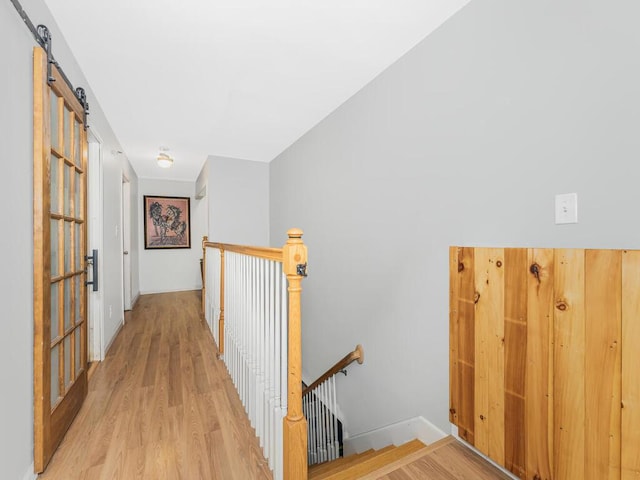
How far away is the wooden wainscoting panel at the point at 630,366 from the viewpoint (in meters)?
0.85

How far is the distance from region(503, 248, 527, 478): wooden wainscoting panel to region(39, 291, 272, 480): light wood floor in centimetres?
110

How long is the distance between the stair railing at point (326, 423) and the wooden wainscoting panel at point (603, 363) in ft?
5.62

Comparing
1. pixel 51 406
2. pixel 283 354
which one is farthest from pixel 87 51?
pixel 283 354

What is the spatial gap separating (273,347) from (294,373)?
21cm

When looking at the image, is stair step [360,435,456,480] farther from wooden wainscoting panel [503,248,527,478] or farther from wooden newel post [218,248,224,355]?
wooden newel post [218,248,224,355]

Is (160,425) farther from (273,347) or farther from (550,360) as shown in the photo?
(550,360)

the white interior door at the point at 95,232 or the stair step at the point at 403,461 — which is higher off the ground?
the white interior door at the point at 95,232

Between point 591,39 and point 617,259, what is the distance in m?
0.84

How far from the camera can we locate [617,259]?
2.95 ft

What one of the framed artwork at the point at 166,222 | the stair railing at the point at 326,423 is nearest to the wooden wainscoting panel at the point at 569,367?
the stair railing at the point at 326,423

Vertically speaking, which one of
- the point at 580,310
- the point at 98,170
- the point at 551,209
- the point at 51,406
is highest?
the point at 98,170

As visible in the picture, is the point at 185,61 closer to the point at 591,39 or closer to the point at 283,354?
the point at 283,354
